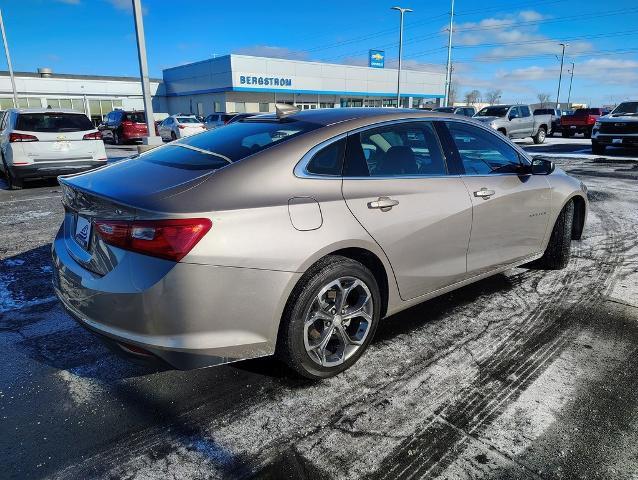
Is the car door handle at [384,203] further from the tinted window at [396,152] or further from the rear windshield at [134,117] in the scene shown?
the rear windshield at [134,117]

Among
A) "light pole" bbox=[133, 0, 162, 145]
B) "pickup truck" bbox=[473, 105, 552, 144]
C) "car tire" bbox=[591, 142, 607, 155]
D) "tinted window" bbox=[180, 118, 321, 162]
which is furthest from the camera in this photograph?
"pickup truck" bbox=[473, 105, 552, 144]

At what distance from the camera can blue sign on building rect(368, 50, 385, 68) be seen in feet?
174

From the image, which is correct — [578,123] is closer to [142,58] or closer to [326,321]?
[142,58]

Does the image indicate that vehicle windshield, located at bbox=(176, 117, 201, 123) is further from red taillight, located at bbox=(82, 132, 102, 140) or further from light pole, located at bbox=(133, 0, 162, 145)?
red taillight, located at bbox=(82, 132, 102, 140)

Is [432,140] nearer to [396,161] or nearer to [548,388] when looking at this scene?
[396,161]

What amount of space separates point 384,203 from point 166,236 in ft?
4.42

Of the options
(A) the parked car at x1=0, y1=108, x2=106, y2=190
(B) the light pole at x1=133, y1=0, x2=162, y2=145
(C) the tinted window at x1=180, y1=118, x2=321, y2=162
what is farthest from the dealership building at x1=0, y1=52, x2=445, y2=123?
(C) the tinted window at x1=180, y1=118, x2=321, y2=162

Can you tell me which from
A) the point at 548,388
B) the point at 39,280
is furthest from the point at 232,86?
the point at 548,388

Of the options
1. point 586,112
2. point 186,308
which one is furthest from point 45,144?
point 586,112

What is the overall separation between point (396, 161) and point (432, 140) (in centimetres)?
46

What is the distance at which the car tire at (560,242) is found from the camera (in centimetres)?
438

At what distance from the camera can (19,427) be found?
2.34 m

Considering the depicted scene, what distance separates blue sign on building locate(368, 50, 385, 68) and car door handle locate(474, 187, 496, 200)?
5373cm

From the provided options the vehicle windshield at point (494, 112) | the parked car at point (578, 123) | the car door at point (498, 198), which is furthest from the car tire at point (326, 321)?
the parked car at point (578, 123)
